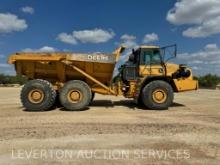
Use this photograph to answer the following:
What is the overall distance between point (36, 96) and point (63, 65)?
5.50ft

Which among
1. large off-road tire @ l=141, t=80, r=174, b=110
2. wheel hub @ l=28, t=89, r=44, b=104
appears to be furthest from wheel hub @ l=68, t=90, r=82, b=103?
large off-road tire @ l=141, t=80, r=174, b=110

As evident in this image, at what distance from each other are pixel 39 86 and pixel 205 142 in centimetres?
754

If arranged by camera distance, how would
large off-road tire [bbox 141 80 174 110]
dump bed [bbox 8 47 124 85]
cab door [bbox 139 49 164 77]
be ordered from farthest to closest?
1. cab door [bbox 139 49 164 77]
2. large off-road tire [bbox 141 80 174 110]
3. dump bed [bbox 8 47 124 85]

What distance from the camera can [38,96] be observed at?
494 inches

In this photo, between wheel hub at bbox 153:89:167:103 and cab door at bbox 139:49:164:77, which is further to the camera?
cab door at bbox 139:49:164:77

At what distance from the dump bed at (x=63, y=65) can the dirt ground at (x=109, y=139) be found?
9.03ft

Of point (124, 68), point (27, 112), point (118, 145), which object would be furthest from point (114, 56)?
point (118, 145)

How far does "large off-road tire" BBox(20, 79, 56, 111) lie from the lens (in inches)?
493

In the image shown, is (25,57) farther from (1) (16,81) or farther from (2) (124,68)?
(1) (16,81)

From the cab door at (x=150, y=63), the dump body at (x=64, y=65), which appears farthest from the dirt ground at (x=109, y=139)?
the cab door at (x=150, y=63)

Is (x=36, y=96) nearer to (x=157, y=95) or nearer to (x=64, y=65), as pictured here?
(x=64, y=65)

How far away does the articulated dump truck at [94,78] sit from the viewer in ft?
41.2

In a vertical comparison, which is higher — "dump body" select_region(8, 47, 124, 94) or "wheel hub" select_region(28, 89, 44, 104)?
"dump body" select_region(8, 47, 124, 94)

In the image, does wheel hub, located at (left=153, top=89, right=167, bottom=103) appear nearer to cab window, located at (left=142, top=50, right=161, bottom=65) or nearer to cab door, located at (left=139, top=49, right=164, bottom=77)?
cab door, located at (left=139, top=49, right=164, bottom=77)
